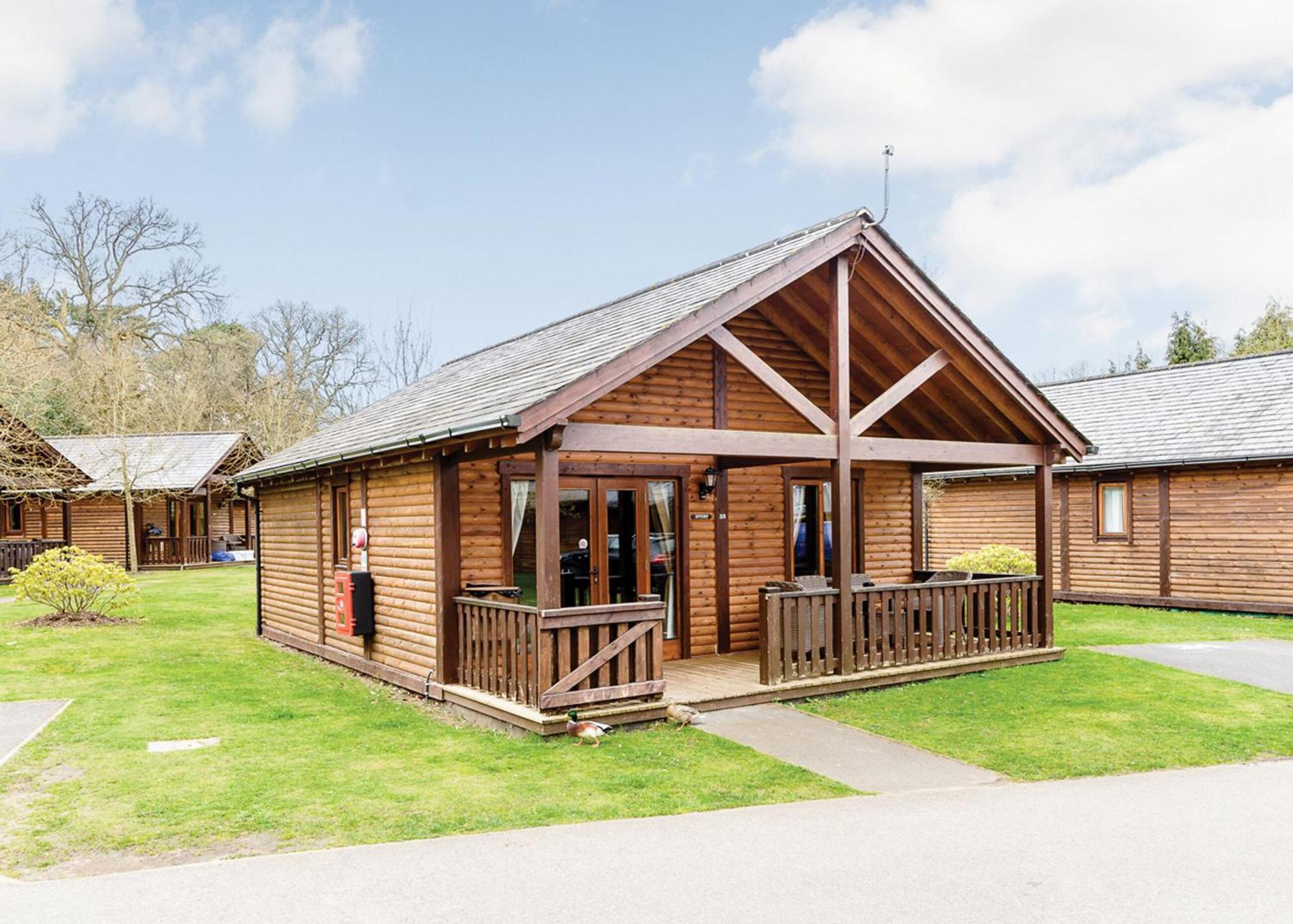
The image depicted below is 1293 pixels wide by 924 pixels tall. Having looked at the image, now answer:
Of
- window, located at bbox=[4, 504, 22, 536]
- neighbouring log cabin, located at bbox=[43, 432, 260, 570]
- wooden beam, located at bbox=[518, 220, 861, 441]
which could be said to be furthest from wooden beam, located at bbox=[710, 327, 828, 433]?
window, located at bbox=[4, 504, 22, 536]

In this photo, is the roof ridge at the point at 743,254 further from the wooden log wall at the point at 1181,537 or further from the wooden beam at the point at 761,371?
the wooden log wall at the point at 1181,537

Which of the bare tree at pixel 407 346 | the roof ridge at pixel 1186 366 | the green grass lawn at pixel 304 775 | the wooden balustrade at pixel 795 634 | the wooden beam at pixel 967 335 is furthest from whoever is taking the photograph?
the bare tree at pixel 407 346

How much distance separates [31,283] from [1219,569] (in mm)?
37557

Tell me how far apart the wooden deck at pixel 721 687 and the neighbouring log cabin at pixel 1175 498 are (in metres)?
7.34

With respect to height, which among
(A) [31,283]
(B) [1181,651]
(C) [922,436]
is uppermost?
(A) [31,283]

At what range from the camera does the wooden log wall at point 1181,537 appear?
16.7 m

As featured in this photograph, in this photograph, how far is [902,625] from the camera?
415 inches

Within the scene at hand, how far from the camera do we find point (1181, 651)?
12.8 m

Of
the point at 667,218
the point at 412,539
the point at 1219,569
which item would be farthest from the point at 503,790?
the point at 667,218

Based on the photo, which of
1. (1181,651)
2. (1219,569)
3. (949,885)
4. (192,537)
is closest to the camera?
(949,885)

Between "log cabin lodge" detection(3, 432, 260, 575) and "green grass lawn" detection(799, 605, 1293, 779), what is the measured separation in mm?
25221

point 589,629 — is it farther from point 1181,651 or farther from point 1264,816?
point 1181,651

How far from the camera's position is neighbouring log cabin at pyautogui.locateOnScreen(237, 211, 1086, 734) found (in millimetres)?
8453

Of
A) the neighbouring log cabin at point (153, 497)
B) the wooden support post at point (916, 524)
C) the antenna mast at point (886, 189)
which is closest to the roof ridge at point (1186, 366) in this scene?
the wooden support post at point (916, 524)
